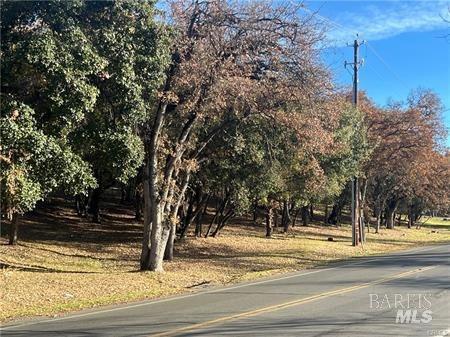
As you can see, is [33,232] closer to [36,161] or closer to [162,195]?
[162,195]

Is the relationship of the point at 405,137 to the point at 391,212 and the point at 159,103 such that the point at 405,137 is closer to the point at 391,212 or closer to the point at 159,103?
the point at 391,212

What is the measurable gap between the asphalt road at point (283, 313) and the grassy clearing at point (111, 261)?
1.67 metres

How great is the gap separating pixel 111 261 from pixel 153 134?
664 cm

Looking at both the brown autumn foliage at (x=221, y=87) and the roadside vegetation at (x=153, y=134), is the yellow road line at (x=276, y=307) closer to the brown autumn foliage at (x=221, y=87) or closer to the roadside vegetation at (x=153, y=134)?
the roadside vegetation at (x=153, y=134)

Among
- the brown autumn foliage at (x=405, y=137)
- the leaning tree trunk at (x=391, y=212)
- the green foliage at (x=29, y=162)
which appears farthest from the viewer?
the leaning tree trunk at (x=391, y=212)

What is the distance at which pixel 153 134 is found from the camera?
16703mm

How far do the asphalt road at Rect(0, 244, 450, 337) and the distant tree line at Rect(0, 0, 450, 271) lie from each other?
3669 mm

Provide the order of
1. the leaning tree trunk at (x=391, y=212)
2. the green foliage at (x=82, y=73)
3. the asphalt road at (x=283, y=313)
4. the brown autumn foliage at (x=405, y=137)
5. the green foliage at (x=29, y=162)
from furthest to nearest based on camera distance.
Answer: the leaning tree trunk at (x=391, y=212) < the brown autumn foliage at (x=405, y=137) < the green foliage at (x=82, y=73) < the green foliage at (x=29, y=162) < the asphalt road at (x=283, y=313)

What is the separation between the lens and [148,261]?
57.3 feet

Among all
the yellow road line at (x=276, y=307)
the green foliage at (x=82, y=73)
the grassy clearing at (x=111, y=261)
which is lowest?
the grassy clearing at (x=111, y=261)

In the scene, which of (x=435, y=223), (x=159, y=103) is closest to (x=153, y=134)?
(x=159, y=103)

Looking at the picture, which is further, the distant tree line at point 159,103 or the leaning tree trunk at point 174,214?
the leaning tree trunk at point 174,214

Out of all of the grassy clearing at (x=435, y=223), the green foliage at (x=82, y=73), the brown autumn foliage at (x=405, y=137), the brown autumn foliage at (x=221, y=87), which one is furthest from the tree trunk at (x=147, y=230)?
the grassy clearing at (x=435, y=223)

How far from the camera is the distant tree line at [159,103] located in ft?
36.3
